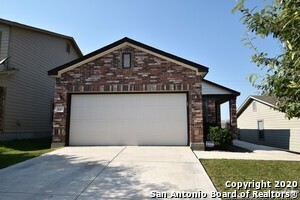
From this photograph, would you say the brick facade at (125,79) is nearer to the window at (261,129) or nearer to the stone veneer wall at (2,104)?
the stone veneer wall at (2,104)

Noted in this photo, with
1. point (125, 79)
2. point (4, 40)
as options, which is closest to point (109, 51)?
point (125, 79)

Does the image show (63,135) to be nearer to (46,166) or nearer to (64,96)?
(64,96)

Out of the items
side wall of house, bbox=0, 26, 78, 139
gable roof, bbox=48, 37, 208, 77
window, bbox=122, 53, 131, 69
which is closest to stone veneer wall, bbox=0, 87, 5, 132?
side wall of house, bbox=0, 26, 78, 139

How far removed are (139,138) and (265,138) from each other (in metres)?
13.1

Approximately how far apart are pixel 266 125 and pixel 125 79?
13689mm

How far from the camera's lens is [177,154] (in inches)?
342

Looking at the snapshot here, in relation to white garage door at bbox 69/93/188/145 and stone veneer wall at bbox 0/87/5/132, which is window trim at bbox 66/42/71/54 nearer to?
stone veneer wall at bbox 0/87/5/132

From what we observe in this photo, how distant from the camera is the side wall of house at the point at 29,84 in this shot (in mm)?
13164

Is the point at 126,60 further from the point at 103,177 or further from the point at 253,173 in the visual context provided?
the point at 253,173

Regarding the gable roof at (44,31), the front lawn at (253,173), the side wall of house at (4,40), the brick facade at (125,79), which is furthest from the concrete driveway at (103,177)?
the gable roof at (44,31)

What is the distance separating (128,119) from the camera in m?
11.0

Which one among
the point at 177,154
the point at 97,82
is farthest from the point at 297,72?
the point at 97,82

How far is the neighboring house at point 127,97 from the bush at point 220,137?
103cm

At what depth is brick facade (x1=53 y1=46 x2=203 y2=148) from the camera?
10.7 meters
